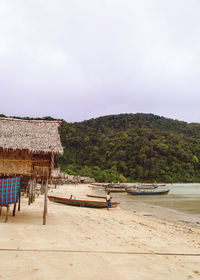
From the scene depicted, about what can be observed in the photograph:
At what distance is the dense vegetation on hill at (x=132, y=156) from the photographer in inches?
2805

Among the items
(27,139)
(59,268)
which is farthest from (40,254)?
(27,139)

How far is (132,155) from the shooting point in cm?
7612

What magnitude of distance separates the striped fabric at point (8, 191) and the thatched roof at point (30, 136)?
1.35 m

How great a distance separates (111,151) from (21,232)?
7376cm

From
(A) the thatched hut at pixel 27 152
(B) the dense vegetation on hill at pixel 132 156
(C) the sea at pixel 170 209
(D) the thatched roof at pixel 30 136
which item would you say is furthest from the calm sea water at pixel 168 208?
(B) the dense vegetation on hill at pixel 132 156

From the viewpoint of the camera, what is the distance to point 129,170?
246 ft

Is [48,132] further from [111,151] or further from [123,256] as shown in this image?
[111,151]

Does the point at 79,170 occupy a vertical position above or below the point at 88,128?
below

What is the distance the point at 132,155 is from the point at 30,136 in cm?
6875

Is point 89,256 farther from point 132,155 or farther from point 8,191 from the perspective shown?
point 132,155

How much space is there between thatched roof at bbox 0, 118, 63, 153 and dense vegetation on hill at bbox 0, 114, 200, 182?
53.1 meters

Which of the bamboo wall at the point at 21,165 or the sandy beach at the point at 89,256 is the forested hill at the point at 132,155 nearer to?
the bamboo wall at the point at 21,165

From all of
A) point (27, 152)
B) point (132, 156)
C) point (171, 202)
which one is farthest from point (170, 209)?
point (132, 156)

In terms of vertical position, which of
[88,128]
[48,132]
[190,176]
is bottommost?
[190,176]
